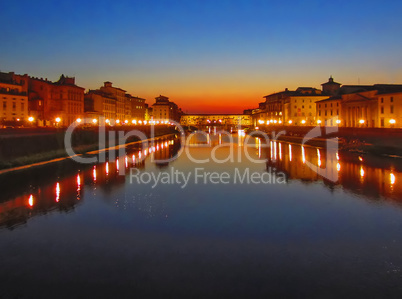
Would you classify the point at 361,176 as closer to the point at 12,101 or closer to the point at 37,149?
the point at 37,149

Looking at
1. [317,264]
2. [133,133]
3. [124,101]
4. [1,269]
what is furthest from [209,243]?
[124,101]

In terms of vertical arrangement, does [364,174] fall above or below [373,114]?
below

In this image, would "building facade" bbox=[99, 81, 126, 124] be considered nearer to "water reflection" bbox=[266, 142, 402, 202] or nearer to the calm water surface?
"water reflection" bbox=[266, 142, 402, 202]

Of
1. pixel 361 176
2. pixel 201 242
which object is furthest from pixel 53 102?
pixel 201 242

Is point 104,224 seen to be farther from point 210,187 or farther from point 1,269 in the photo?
point 210,187

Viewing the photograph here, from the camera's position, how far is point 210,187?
1694 centimetres

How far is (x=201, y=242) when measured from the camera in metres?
8.66

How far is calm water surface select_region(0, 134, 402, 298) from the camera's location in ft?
20.8

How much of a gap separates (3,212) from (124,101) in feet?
322

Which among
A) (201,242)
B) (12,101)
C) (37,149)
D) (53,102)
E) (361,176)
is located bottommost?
(201,242)

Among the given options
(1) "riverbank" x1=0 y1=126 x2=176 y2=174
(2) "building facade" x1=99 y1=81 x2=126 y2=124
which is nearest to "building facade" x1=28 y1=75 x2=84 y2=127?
(2) "building facade" x1=99 y1=81 x2=126 y2=124

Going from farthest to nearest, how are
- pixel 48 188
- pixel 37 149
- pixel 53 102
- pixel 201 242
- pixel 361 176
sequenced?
pixel 53 102, pixel 37 149, pixel 361 176, pixel 48 188, pixel 201 242

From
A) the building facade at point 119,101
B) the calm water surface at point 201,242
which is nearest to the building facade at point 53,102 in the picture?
the building facade at point 119,101

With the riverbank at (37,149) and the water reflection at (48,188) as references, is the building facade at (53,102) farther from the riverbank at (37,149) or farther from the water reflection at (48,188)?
the water reflection at (48,188)
